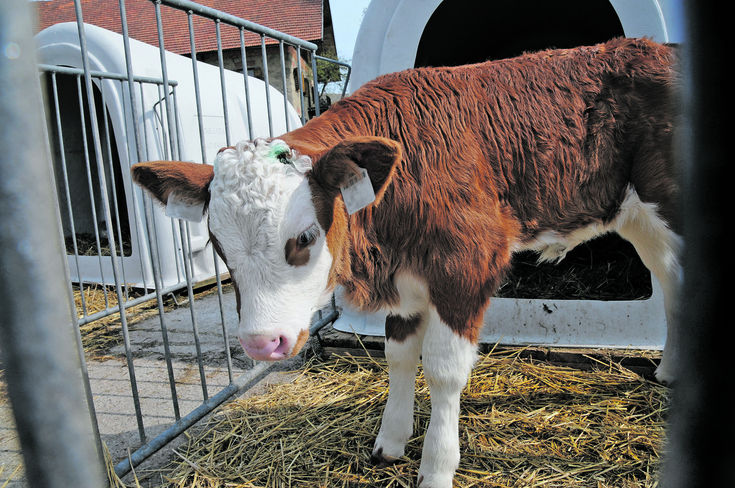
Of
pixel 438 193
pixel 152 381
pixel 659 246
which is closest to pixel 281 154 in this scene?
pixel 438 193

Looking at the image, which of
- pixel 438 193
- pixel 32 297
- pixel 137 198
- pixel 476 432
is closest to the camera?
pixel 32 297

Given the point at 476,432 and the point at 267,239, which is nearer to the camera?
the point at 267,239

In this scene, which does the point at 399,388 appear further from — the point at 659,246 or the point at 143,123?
the point at 143,123

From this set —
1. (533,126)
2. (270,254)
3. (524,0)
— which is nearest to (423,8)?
(533,126)

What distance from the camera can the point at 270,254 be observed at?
149 cm

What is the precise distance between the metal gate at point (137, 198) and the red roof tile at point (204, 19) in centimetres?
1379

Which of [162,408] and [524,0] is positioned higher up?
[524,0]

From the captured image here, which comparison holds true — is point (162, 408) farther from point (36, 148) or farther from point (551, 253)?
point (36, 148)

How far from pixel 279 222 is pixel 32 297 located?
3.41ft

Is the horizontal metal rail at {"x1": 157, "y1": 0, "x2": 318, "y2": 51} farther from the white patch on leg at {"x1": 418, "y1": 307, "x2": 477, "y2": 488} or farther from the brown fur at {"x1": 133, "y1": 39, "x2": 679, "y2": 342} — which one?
the white patch on leg at {"x1": 418, "y1": 307, "x2": 477, "y2": 488}

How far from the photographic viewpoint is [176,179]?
1695mm

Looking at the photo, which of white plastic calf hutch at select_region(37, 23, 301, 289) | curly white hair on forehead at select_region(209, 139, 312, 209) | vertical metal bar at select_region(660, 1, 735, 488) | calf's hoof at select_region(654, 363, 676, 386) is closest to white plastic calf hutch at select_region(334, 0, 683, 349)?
calf's hoof at select_region(654, 363, 676, 386)

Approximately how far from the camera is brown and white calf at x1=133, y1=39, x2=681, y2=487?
1527mm

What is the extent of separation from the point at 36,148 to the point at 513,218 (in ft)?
6.18
